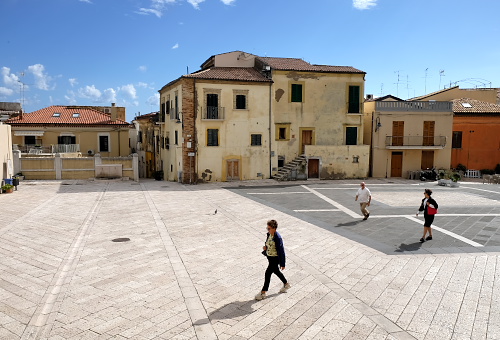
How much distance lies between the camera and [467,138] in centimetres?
3588


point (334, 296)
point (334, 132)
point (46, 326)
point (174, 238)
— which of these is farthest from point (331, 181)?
point (46, 326)

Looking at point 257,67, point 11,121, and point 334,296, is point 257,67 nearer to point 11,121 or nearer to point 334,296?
point 11,121

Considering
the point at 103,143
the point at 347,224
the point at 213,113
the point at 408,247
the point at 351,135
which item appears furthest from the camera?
the point at 103,143

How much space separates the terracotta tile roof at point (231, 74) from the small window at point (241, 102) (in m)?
1.27

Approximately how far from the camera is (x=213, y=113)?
1148 inches

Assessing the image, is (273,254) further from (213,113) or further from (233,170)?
(233,170)

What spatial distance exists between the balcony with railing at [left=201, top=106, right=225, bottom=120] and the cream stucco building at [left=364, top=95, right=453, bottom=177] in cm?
1342

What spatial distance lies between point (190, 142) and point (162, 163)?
22.8 feet

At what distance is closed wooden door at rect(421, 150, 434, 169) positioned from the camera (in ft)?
113

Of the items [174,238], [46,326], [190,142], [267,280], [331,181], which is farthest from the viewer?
[331,181]

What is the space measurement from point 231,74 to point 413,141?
1670cm

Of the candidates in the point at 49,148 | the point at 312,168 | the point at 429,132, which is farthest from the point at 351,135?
the point at 49,148

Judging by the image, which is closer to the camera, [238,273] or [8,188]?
[238,273]

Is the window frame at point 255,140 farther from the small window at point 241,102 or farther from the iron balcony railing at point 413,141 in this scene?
the iron balcony railing at point 413,141
